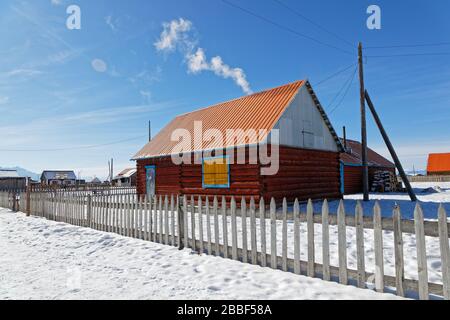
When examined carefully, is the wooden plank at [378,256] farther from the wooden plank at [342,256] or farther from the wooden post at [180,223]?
the wooden post at [180,223]

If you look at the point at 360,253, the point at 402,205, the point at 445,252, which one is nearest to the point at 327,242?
the point at 360,253

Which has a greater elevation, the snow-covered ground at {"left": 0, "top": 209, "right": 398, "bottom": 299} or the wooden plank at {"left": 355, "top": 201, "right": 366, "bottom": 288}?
the wooden plank at {"left": 355, "top": 201, "right": 366, "bottom": 288}

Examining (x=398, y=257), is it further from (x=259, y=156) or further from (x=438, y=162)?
(x=438, y=162)

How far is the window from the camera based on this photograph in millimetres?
13453

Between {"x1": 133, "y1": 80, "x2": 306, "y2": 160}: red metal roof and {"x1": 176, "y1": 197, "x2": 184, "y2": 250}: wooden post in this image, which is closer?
{"x1": 176, "y1": 197, "x2": 184, "y2": 250}: wooden post

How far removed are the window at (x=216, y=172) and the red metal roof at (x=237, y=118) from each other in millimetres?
724

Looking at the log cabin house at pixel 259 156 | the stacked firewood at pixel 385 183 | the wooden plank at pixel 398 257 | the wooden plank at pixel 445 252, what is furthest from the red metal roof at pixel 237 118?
the stacked firewood at pixel 385 183

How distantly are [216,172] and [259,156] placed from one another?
253 cm

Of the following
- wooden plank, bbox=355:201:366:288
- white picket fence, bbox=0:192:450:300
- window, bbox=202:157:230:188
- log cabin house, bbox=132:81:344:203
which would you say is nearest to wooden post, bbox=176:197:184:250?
white picket fence, bbox=0:192:450:300

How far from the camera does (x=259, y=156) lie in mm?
12414

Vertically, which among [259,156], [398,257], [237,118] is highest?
[237,118]

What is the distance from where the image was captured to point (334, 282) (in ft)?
14.1

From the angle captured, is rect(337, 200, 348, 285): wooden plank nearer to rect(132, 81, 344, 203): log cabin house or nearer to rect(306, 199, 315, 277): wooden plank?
rect(306, 199, 315, 277): wooden plank

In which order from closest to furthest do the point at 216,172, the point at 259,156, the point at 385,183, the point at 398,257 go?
the point at 398,257
the point at 259,156
the point at 216,172
the point at 385,183
